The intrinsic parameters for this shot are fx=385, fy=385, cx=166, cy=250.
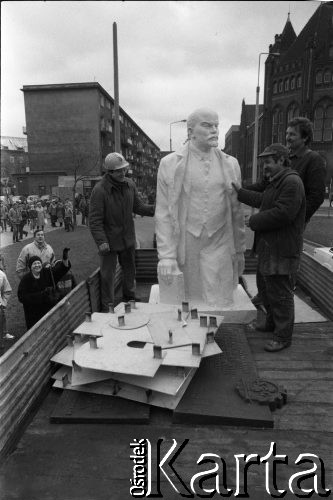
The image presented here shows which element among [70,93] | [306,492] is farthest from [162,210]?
[70,93]

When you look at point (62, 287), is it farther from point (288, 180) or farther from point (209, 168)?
point (288, 180)

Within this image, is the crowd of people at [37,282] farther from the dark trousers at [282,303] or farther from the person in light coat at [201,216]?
the dark trousers at [282,303]

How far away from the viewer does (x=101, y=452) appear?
89.5 inches

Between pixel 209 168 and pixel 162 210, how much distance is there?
0.65 m

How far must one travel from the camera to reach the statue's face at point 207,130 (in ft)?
12.4

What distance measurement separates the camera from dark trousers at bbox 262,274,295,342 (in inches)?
141

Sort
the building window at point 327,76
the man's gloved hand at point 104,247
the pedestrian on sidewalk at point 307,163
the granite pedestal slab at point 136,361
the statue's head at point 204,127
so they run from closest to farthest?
1. the granite pedestal slab at point 136,361
2. the statue's head at point 204,127
3. the pedestrian on sidewalk at point 307,163
4. the man's gloved hand at point 104,247
5. the building window at point 327,76

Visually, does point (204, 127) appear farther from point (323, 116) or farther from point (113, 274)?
point (323, 116)

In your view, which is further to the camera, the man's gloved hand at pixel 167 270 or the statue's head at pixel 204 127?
the man's gloved hand at pixel 167 270

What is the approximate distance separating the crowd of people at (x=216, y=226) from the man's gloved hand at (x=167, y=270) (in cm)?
1

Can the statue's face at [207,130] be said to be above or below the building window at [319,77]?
below

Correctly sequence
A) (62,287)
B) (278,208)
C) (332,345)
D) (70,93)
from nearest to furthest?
1. (278,208)
2. (332,345)
3. (62,287)
4. (70,93)

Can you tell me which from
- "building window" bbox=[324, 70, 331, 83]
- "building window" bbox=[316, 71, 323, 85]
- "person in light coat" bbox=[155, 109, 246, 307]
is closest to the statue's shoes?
"person in light coat" bbox=[155, 109, 246, 307]

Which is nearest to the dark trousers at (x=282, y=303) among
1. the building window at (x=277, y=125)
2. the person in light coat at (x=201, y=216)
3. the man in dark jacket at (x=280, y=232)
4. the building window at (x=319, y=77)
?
the man in dark jacket at (x=280, y=232)
